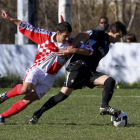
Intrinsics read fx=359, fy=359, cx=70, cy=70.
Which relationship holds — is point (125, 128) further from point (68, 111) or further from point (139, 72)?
point (139, 72)

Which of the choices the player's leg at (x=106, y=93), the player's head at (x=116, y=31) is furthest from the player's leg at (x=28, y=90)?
the player's head at (x=116, y=31)

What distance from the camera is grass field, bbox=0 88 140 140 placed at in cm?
464

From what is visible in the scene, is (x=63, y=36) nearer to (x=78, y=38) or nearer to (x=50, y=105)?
(x=78, y=38)

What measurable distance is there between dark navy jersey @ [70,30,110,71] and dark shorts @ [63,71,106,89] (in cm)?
11

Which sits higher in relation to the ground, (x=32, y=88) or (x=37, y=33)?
(x=37, y=33)

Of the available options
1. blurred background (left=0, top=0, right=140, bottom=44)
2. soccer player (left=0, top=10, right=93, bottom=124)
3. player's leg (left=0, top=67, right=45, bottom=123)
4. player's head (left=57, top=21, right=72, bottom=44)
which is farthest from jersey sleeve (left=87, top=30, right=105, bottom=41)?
blurred background (left=0, top=0, right=140, bottom=44)

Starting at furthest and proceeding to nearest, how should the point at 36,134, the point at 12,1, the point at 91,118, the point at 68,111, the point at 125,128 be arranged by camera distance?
the point at 12,1, the point at 68,111, the point at 91,118, the point at 125,128, the point at 36,134

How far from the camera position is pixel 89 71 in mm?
5688

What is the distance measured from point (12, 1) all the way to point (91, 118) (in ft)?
81.9

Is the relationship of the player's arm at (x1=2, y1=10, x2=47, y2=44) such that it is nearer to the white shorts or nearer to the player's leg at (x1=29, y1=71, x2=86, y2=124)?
the white shorts

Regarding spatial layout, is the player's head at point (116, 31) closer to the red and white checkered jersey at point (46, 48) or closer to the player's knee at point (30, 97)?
the red and white checkered jersey at point (46, 48)

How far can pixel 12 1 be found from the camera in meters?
29.8

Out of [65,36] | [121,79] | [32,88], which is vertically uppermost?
[65,36]

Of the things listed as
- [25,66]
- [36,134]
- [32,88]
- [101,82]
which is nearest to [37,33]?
[32,88]
